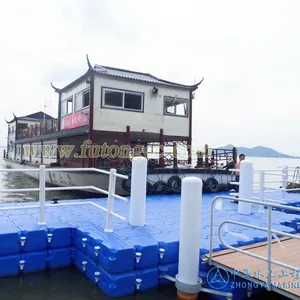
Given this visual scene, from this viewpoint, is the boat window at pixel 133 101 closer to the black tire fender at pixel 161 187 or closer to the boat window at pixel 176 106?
the boat window at pixel 176 106

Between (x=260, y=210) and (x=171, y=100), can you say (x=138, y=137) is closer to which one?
(x=171, y=100)

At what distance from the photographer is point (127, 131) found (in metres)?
12.6

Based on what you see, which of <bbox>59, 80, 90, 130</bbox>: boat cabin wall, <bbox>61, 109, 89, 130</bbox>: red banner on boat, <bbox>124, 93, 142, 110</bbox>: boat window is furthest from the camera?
<bbox>124, 93, 142, 110</bbox>: boat window

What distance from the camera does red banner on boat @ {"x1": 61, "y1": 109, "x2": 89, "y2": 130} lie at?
41.3ft

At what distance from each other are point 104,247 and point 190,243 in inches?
42.8

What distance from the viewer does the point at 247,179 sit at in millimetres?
6016

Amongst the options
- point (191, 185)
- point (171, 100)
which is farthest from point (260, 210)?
point (171, 100)

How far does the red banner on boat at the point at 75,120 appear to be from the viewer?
12586mm

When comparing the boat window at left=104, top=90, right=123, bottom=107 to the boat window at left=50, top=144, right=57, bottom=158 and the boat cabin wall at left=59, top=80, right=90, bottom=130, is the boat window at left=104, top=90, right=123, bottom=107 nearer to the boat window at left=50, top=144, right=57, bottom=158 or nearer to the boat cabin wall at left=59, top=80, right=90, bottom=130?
the boat cabin wall at left=59, top=80, right=90, bottom=130

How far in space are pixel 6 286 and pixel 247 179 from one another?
4580 millimetres

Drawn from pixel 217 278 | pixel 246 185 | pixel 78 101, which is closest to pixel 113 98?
pixel 78 101

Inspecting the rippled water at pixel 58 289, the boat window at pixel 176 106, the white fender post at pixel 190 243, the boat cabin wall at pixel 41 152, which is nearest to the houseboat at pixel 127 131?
the boat window at pixel 176 106

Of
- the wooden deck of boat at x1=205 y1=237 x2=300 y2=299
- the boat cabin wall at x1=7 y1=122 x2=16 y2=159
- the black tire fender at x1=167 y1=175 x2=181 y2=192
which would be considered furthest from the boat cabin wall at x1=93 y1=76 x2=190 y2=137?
the boat cabin wall at x1=7 y1=122 x2=16 y2=159

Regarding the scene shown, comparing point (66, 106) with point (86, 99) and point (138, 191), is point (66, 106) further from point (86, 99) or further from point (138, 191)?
point (138, 191)
